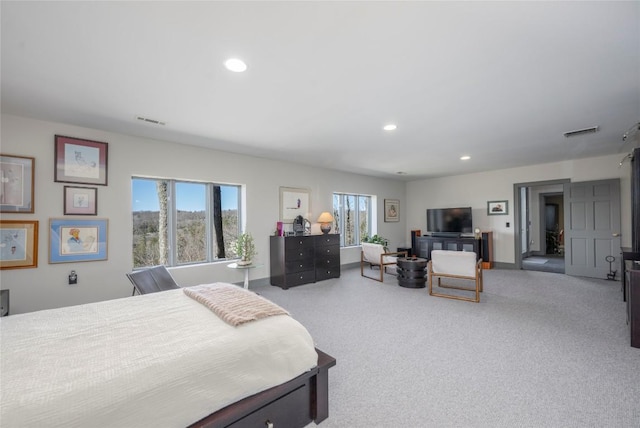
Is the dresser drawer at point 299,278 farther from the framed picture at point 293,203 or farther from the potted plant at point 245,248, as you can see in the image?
the framed picture at point 293,203

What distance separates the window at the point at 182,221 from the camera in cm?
405

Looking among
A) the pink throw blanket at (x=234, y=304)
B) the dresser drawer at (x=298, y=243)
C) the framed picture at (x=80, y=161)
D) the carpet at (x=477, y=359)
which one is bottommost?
the carpet at (x=477, y=359)

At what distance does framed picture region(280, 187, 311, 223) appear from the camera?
5.48 metres

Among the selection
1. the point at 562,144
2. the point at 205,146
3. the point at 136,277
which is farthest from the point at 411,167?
the point at 136,277

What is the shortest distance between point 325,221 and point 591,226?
5446mm

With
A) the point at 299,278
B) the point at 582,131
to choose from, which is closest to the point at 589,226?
the point at 582,131

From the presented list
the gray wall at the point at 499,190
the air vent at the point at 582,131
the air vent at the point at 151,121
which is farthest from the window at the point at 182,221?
the gray wall at the point at 499,190

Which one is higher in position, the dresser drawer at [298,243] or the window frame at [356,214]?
the window frame at [356,214]

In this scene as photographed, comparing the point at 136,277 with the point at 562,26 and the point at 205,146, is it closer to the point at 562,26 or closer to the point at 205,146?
the point at 205,146

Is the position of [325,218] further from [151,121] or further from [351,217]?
[151,121]

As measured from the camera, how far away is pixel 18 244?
9.87ft

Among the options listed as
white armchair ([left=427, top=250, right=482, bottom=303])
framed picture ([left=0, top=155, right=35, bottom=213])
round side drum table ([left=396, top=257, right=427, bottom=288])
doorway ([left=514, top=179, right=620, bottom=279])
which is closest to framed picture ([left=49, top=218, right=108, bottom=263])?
framed picture ([left=0, top=155, right=35, bottom=213])

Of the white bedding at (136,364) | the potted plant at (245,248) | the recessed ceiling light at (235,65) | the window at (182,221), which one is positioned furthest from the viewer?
the potted plant at (245,248)

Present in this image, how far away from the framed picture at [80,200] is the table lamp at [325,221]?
3.81m
